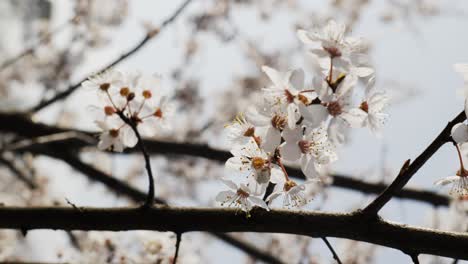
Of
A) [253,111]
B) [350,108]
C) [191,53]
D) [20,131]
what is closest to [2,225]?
[253,111]

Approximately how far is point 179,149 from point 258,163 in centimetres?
228

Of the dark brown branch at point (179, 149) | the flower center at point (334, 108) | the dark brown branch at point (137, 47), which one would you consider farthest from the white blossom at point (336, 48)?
the dark brown branch at point (179, 149)

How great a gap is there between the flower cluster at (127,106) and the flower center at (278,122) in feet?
2.02

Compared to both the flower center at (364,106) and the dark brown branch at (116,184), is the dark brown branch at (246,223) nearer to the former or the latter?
the flower center at (364,106)

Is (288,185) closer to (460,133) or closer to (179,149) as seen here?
(460,133)

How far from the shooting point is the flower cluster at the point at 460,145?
4.29 feet

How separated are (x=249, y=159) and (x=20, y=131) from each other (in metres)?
3.42

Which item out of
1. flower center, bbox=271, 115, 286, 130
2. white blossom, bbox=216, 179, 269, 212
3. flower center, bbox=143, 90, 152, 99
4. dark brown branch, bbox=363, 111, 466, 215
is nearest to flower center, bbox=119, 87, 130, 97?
flower center, bbox=143, 90, 152, 99

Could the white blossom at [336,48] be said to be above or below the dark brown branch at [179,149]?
above

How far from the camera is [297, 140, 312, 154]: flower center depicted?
1.47 metres

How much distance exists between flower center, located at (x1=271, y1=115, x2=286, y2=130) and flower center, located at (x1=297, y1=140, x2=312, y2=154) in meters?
0.08

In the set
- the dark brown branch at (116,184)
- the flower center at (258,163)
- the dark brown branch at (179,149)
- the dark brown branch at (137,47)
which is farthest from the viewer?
A: the dark brown branch at (116,184)

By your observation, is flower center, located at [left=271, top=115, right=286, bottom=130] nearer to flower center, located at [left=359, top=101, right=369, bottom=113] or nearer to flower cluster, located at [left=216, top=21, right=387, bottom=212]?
flower cluster, located at [left=216, top=21, right=387, bottom=212]

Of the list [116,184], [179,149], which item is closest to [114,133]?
[179,149]
